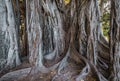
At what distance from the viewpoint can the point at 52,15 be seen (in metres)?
4.46

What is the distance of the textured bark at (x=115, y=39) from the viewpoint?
9.41 ft

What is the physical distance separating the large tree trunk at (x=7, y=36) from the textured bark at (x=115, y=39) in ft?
6.66

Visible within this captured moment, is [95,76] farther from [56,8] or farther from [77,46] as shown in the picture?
[56,8]

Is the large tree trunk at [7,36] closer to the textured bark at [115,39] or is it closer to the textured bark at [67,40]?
the textured bark at [67,40]

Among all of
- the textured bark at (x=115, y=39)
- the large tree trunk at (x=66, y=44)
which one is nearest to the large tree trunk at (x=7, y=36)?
the large tree trunk at (x=66, y=44)

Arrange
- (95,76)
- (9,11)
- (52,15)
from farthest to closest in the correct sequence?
(52,15), (9,11), (95,76)

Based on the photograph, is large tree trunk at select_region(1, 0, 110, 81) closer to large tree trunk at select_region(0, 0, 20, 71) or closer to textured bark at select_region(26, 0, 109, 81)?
textured bark at select_region(26, 0, 109, 81)

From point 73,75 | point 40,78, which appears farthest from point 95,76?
point 40,78

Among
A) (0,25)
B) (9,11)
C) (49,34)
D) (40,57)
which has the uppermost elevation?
(9,11)

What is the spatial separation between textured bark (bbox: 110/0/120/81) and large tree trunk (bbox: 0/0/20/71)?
6.66 feet

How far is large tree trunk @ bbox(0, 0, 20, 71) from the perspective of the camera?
160 inches

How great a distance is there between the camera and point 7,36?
413cm

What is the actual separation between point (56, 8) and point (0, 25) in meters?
1.26

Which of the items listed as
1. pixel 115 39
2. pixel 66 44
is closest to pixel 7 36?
pixel 66 44
